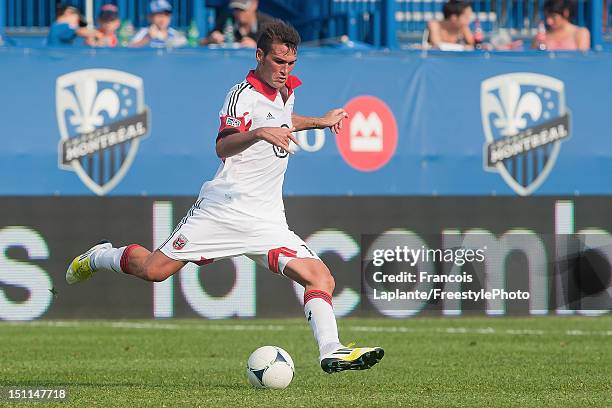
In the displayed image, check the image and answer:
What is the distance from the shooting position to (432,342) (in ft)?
42.6

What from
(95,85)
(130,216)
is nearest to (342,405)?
(130,216)

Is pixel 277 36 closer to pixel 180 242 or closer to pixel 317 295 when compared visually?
pixel 180 242

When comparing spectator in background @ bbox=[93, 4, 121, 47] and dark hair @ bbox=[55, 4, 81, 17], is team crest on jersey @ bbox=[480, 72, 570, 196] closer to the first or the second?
spectator in background @ bbox=[93, 4, 121, 47]

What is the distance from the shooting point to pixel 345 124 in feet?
53.5

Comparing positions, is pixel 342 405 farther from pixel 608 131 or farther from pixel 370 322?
pixel 608 131

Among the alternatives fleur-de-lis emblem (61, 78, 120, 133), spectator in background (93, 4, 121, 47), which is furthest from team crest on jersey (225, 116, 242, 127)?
spectator in background (93, 4, 121, 47)

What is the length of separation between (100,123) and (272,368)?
788 centimetres

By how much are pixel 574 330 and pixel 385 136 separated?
3.56 metres

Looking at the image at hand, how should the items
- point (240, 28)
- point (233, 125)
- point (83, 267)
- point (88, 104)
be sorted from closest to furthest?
point (233, 125), point (83, 267), point (88, 104), point (240, 28)

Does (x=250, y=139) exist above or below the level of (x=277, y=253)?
above

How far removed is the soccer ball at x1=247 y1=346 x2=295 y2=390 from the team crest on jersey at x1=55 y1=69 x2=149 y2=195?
7528 millimetres

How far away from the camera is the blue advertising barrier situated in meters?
15.8

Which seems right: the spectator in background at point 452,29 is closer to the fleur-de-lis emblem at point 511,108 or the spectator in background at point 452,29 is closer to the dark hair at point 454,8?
the dark hair at point 454,8

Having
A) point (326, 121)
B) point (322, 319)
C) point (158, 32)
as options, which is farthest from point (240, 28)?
point (322, 319)
